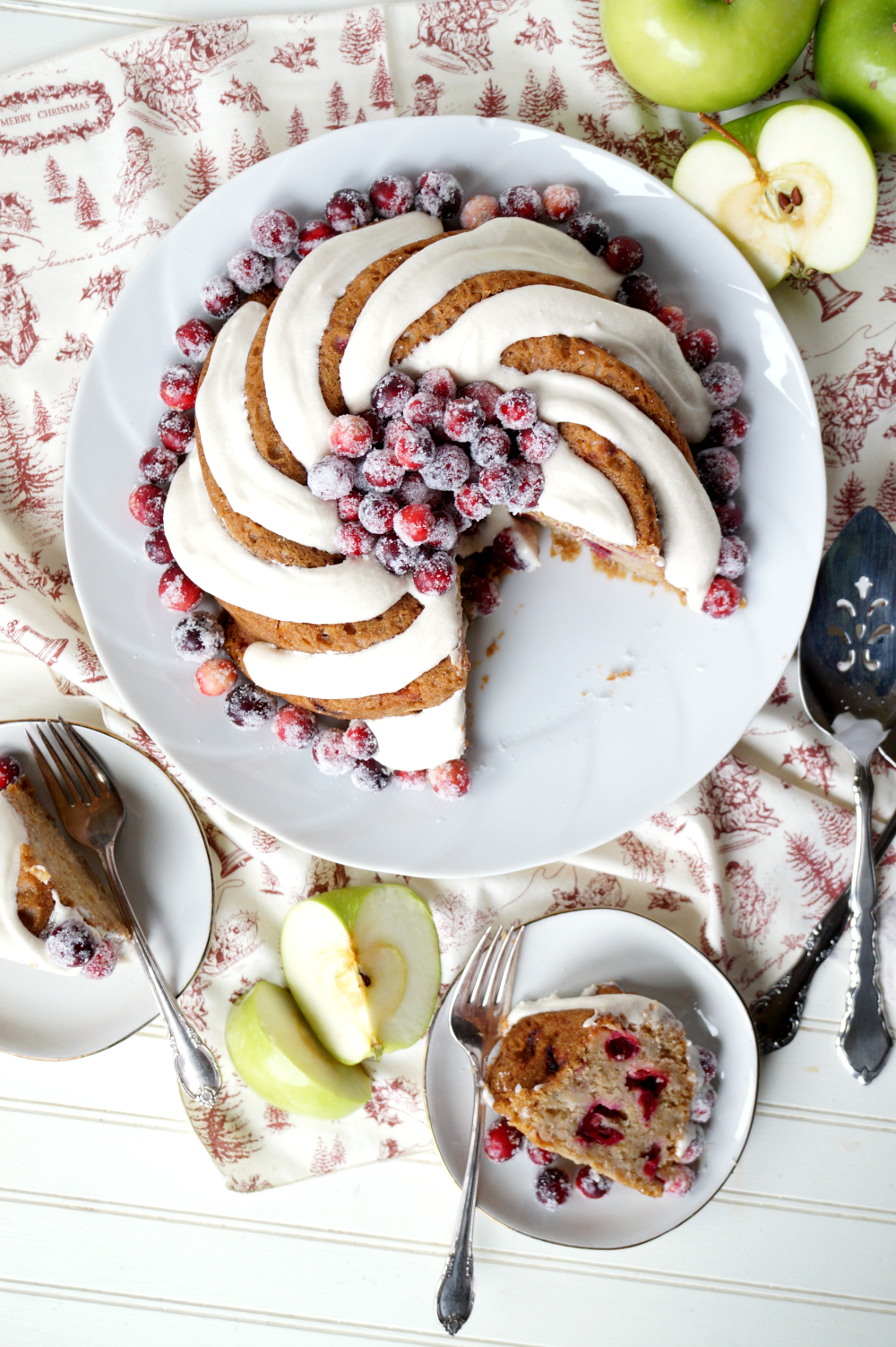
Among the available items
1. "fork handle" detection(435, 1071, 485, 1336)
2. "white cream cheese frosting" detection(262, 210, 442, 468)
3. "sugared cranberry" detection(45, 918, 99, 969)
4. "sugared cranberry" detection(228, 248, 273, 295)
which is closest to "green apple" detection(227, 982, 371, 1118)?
"fork handle" detection(435, 1071, 485, 1336)

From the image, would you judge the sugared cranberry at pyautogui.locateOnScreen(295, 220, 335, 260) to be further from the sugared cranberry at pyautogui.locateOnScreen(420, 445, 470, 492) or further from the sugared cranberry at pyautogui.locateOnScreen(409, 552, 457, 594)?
the sugared cranberry at pyautogui.locateOnScreen(409, 552, 457, 594)

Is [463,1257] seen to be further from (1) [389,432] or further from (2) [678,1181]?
(1) [389,432]

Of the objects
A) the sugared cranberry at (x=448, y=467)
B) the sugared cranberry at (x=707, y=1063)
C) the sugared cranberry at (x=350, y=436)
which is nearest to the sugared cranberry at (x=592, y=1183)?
the sugared cranberry at (x=707, y=1063)

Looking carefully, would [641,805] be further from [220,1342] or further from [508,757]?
[220,1342]

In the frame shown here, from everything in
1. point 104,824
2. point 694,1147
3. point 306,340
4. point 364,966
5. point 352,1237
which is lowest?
point 352,1237

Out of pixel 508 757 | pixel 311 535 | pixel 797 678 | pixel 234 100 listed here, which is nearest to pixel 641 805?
pixel 508 757

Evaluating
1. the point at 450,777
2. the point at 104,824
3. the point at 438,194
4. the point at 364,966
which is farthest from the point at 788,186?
the point at 104,824

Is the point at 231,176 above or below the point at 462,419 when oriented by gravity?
above
